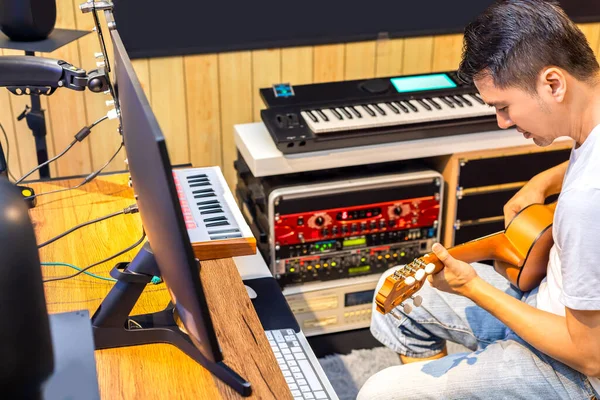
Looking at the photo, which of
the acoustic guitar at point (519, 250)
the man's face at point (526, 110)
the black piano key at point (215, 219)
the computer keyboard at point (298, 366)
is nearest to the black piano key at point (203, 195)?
the black piano key at point (215, 219)

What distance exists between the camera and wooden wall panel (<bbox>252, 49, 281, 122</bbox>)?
98.8 inches

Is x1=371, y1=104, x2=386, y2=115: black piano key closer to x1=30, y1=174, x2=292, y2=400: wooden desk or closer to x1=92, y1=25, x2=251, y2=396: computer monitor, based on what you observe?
x1=30, y1=174, x2=292, y2=400: wooden desk

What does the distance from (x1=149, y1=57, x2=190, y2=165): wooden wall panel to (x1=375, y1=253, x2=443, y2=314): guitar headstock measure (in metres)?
1.16

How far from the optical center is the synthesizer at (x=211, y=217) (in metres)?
1.44

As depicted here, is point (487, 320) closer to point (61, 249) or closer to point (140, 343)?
point (140, 343)

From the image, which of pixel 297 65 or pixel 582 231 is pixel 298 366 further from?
pixel 297 65

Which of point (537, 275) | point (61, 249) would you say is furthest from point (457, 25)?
point (61, 249)

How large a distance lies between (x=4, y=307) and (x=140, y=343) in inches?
21.8

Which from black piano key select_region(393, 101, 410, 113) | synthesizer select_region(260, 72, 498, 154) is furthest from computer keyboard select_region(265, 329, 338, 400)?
black piano key select_region(393, 101, 410, 113)

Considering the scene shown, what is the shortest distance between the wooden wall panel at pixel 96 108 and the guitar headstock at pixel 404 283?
1.32 metres

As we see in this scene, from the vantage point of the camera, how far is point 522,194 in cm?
188

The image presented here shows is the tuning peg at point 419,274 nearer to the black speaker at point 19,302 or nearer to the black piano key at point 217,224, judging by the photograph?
the black piano key at point 217,224

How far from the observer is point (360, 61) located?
103 inches

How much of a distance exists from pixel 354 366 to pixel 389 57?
3.57 feet
